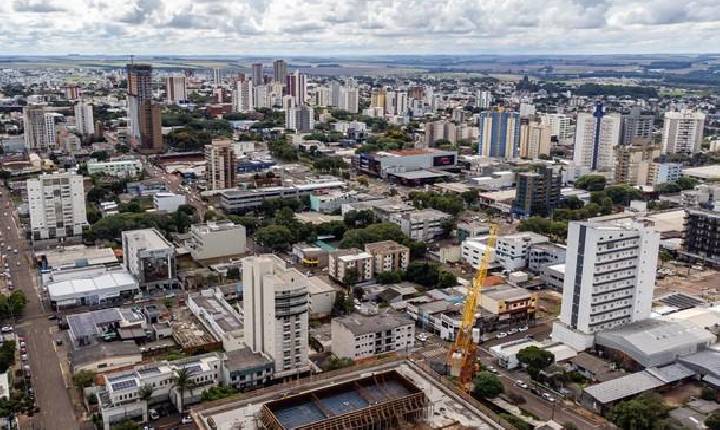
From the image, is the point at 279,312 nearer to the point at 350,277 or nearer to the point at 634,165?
the point at 350,277

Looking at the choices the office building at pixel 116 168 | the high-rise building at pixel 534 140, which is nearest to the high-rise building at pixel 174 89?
the office building at pixel 116 168

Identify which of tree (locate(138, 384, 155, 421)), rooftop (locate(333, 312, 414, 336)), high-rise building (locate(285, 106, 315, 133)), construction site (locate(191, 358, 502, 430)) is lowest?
tree (locate(138, 384, 155, 421))

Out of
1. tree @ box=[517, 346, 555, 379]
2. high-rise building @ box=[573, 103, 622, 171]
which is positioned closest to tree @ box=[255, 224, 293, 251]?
tree @ box=[517, 346, 555, 379]

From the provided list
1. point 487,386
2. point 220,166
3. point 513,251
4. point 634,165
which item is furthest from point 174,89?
point 487,386

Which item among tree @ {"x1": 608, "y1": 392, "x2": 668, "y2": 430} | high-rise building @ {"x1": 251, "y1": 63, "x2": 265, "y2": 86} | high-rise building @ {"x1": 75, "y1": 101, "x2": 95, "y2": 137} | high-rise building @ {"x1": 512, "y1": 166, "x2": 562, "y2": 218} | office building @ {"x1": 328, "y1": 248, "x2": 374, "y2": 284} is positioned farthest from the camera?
high-rise building @ {"x1": 251, "y1": 63, "x2": 265, "y2": 86}

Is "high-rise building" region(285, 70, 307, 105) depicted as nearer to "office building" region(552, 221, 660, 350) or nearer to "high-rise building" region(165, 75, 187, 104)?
"high-rise building" region(165, 75, 187, 104)

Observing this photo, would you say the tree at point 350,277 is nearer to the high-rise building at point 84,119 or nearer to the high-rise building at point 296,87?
the high-rise building at point 84,119
